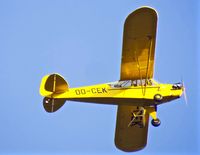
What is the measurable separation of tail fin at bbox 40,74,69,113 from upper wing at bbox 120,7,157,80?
2617 millimetres

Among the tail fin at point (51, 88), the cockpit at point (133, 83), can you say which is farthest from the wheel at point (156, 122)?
the tail fin at point (51, 88)

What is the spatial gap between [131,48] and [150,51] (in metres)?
0.80

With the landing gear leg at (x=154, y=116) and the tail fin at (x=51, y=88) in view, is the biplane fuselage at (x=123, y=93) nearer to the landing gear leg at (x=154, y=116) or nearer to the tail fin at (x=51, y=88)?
the tail fin at (x=51, y=88)

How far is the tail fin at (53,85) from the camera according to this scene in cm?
1962

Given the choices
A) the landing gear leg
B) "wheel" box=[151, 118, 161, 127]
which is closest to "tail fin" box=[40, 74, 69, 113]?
the landing gear leg

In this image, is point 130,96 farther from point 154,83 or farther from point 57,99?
point 57,99

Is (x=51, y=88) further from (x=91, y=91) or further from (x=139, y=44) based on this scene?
(x=139, y=44)

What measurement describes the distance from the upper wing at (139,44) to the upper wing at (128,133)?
10.8 ft

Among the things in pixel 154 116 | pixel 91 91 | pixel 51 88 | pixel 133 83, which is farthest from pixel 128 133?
pixel 51 88

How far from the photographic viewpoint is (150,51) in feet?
61.5

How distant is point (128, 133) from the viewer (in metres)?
22.8

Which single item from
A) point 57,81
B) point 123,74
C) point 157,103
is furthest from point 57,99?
point 157,103

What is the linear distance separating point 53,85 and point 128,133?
528cm

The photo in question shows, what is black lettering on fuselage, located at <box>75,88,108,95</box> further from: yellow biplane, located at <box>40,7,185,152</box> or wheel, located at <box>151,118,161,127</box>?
wheel, located at <box>151,118,161,127</box>
